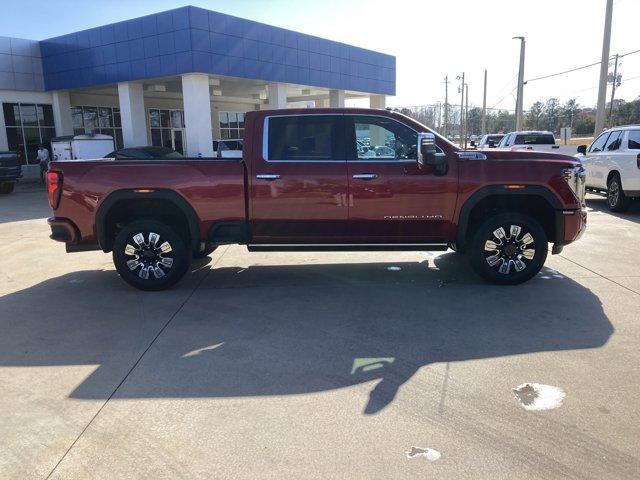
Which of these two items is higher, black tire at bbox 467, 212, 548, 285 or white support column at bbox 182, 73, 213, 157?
white support column at bbox 182, 73, 213, 157

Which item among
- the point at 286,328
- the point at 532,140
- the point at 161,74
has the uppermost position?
the point at 161,74

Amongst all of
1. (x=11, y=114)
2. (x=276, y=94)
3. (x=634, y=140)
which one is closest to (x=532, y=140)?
(x=634, y=140)

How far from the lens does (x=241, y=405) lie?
3646 millimetres

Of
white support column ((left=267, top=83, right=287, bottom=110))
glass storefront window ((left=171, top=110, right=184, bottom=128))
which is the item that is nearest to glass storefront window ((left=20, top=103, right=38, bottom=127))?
glass storefront window ((left=171, top=110, right=184, bottom=128))

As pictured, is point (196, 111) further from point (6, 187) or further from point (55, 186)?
point (55, 186)

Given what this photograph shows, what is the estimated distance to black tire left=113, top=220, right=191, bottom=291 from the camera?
6277 mm

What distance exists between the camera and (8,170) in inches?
781

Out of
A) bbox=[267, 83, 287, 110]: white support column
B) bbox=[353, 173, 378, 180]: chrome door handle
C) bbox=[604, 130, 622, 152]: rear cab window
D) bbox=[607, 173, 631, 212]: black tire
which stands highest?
bbox=[267, 83, 287, 110]: white support column

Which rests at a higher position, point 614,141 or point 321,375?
point 614,141

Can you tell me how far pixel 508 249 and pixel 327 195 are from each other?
7.37ft

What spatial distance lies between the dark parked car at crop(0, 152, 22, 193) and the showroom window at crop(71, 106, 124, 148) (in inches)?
311

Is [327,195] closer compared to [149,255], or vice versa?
[327,195]

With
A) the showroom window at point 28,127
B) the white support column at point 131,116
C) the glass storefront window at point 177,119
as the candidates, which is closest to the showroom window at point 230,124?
the glass storefront window at point 177,119

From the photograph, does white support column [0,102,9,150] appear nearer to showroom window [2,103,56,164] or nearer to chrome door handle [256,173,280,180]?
showroom window [2,103,56,164]
